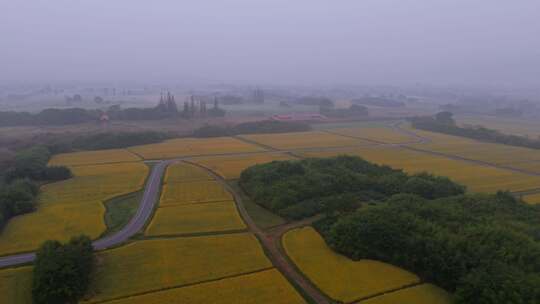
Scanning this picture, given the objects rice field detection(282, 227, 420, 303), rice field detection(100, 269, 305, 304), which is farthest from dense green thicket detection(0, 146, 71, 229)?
rice field detection(282, 227, 420, 303)

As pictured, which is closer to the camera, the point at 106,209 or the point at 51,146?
the point at 106,209

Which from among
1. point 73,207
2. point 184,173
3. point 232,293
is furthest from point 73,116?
point 232,293

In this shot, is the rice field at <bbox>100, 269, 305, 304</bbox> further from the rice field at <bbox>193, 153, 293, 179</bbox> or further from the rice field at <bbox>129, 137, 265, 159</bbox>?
the rice field at <bbox>129, 137, 265, 159</bbox>

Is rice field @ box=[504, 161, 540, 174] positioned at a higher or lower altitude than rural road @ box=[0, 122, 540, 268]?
higher

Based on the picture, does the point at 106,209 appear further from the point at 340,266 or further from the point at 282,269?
the point at 340,266

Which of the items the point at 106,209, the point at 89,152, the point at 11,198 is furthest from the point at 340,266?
the point at 89,152

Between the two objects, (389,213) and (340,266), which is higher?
(389,213)
